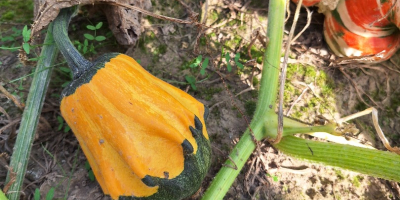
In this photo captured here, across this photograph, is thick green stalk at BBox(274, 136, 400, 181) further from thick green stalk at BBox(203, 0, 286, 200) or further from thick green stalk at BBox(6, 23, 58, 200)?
thick green stalk at BBox(6, 23, 58, 200)

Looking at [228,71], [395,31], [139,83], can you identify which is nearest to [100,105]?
A: [139,83]

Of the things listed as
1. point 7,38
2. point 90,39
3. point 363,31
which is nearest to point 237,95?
point 363,31

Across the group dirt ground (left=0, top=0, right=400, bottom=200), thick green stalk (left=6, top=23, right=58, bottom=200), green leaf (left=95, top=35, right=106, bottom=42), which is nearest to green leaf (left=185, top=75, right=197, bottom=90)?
dirt ground (left=0, top=0, right=400, bottom=200)

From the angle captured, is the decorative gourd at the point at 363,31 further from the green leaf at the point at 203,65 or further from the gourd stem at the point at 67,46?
the gourd stem at the point at 67,46

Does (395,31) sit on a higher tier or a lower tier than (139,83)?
higher

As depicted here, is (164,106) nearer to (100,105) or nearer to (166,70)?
(100,105)

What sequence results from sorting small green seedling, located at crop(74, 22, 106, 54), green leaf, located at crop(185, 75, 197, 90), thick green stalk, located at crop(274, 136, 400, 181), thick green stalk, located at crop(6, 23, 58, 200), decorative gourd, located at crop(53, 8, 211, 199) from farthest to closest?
green leaf, located at crop(185, 75, 197, 90)
small green seedling, located at crop(74, 22, 106, 54)
thick green stalk, located at crop(6, 23, 58, 200)
thick green stalk, located at crop(274, 136, 400, 181)
decorative gourd, located at crop(53, 8, 211, 199)

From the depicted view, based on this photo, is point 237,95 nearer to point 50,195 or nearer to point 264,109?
point 264,109
